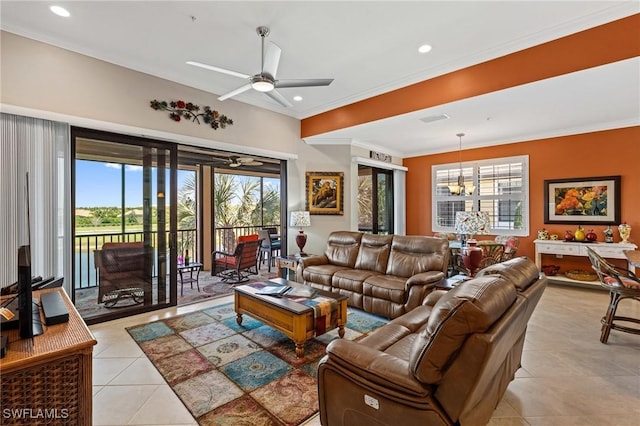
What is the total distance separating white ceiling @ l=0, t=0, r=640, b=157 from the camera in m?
2.65

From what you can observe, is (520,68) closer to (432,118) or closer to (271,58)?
(432,118)

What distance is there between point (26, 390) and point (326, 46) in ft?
11.8

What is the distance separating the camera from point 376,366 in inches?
59.1

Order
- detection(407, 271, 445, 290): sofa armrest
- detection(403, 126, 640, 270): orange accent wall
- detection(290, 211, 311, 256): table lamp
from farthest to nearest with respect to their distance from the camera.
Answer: detection(290, 211, 311, 256): table lamp, detection(403, 126, 640, 270): orange accent wall, detection(407, 271, 445, 290): sofa armrest

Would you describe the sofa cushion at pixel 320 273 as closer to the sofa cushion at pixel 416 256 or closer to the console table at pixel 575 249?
the sofa cushion at pixel 416 256

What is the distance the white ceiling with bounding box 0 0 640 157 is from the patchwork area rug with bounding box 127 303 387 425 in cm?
325

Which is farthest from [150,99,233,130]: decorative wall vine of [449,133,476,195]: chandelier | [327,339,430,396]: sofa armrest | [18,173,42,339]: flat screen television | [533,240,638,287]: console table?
[533,240,638,287]: console table

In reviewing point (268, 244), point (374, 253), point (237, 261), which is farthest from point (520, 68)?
point (268, 244)

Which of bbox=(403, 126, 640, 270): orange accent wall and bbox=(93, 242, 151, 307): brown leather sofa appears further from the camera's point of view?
bbox=(403, 126, 640, 270): orange accent wall

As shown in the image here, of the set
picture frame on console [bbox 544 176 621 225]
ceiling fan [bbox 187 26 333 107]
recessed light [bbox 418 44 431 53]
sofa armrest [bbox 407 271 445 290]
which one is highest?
recessed light [bbox 418 44 431 53]

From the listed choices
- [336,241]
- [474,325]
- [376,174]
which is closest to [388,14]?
A: [474,325]

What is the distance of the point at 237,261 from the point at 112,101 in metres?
3.14

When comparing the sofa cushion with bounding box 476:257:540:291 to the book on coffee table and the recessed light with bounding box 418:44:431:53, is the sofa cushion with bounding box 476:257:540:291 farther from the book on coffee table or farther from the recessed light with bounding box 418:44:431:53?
the recessed light with bounding box 418:44:431:53

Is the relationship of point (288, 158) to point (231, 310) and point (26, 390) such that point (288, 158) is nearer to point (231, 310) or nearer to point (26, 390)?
point (231, 310)
